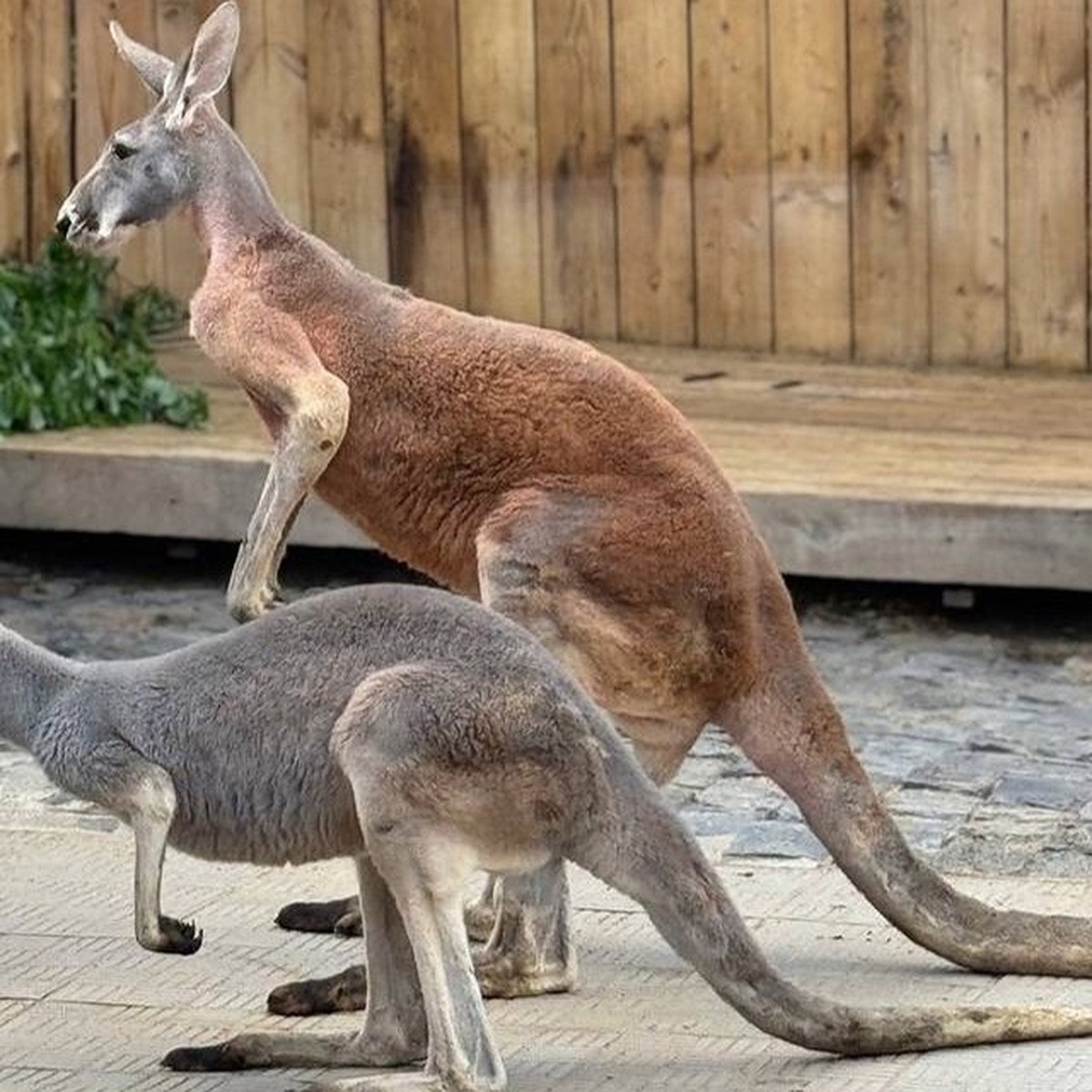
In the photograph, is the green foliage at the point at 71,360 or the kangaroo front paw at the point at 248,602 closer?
the kangaroo front paw at the point at 248,602

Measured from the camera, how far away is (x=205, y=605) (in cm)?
923

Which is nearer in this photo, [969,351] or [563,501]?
[563,501]

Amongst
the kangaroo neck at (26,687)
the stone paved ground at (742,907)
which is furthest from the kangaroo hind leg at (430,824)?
the kangaroo neck at (26,687)

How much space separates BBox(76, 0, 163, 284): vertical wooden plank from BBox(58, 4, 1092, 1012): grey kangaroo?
4.32 m

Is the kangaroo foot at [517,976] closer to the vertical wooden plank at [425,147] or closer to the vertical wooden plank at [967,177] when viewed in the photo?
the vertical wooden plank at [967,177]

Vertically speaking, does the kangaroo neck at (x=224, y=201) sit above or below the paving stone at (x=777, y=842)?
above

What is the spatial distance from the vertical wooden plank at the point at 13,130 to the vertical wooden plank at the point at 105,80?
0.19 meters

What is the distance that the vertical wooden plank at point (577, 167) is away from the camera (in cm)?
991

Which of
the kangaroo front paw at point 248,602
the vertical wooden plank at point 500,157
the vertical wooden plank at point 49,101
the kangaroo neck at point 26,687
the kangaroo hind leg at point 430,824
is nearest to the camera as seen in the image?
→ the kangaroo hind leg at point 430,824

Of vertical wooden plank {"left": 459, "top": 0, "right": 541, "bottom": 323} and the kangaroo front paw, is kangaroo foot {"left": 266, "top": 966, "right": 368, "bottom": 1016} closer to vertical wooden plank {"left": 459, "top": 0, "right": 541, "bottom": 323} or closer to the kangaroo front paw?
the kangaroo front paw

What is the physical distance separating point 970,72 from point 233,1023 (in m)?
4.90

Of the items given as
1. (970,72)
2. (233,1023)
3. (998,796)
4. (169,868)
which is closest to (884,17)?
(970,72)

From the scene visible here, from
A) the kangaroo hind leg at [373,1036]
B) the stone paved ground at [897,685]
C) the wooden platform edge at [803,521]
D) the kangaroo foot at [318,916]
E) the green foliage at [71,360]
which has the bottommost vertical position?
the stone paved ground at [897,685]

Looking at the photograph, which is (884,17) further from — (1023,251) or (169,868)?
(169,868)
